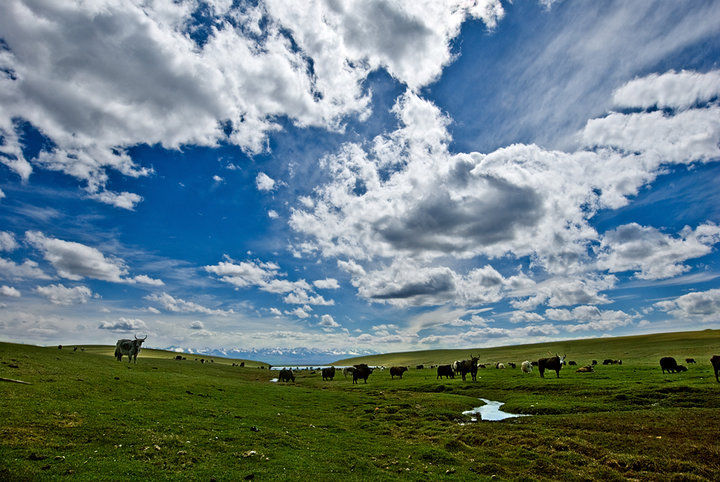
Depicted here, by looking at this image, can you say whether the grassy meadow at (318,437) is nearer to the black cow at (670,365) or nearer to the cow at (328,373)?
the black cow at (670,365)

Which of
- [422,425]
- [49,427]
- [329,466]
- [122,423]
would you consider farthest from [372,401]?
[49,427]

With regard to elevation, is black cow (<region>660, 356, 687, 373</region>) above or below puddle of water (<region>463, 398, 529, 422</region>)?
above

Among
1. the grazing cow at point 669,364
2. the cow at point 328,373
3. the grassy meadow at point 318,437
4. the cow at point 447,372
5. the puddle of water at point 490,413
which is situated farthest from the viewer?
the cow at point 328,373

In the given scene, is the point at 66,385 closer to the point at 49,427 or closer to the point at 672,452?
the point at 49,427

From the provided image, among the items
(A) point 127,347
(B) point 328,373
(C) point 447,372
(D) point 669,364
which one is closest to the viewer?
(D) point 669,364

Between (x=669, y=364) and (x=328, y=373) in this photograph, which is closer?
(x=669, y=364)

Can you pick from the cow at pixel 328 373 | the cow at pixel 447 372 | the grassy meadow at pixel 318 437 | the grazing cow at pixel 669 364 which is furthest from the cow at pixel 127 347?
the grazing cow at pixel 669 364

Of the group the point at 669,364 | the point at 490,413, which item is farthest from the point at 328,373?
the point at 669,364

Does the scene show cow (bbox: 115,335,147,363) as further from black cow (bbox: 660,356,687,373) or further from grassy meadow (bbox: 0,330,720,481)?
black cow (bbox: 660,356,687,373)

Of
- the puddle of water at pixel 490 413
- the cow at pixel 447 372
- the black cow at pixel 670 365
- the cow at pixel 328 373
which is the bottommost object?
the cow at pixel 328 373

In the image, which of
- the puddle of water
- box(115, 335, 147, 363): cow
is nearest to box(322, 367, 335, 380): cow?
box(115, 335, 147, 363): cow

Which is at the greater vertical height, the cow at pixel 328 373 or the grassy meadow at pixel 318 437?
the grassy meadow at pixel 318 437

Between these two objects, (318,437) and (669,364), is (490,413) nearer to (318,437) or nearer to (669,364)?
(318,437)

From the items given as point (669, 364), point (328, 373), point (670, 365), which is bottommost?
point (328, 373)
